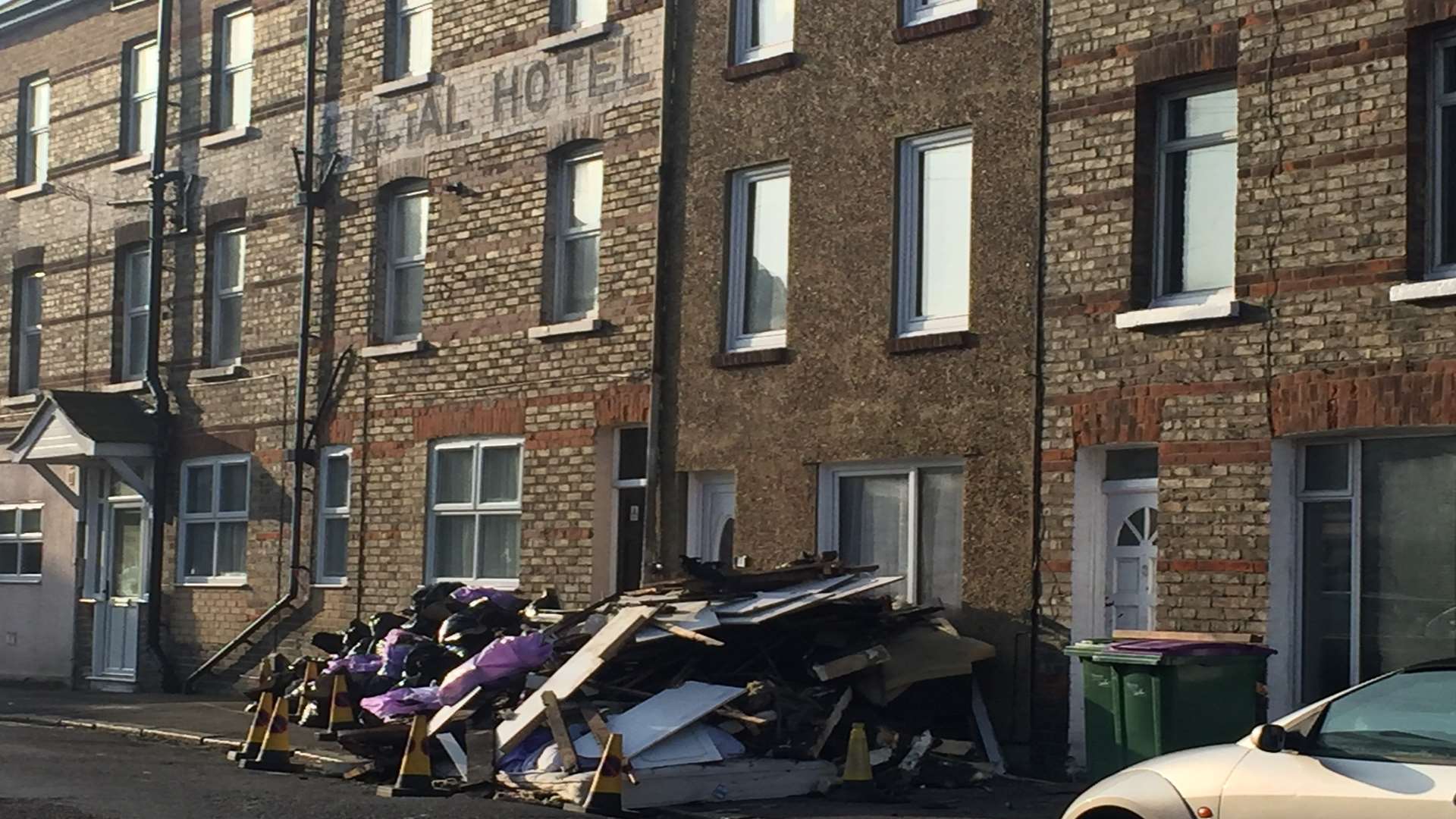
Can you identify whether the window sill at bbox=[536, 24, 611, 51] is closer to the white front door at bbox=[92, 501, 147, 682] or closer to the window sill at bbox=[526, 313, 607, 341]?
the window sill at bbox=[526, 313, 607, 341]

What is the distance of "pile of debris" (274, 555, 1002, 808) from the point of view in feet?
48.4

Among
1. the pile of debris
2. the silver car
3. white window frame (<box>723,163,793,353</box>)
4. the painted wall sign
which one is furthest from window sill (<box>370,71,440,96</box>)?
the silver car

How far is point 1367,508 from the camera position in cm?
1459

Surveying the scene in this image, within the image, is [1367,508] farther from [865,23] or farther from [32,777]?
[32,777]

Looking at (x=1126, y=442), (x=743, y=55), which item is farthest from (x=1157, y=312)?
(x=743, y=55)

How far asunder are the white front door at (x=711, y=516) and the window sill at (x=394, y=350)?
422 centimetres

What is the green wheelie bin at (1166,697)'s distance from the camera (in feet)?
44.8

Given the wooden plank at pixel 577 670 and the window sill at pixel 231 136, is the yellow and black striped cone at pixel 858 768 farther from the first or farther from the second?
the window sill at pixel 231 136

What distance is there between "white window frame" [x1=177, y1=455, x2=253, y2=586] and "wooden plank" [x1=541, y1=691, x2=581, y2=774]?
10.8m

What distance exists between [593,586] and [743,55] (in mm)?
5162

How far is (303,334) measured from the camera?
2380 centimetres

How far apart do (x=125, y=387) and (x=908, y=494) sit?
41.7ft

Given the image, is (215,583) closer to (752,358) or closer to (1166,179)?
(752,358)

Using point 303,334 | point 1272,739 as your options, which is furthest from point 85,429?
point 1272,739
